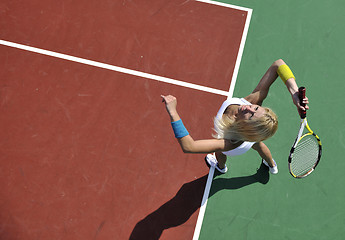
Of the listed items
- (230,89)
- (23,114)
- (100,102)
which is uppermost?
(230,89)

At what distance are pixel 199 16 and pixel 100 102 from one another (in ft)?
7.40

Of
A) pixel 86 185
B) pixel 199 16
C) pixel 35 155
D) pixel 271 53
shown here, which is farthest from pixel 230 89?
pixel 35 155

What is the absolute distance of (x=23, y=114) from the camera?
4.86 metres

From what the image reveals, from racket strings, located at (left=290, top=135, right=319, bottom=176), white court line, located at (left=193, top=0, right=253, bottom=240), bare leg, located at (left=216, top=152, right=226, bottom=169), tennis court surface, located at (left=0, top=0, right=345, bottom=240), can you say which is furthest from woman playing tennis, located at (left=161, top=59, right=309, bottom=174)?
tennis court surface, located at (left=0, top=0, right=345, bottom=240)

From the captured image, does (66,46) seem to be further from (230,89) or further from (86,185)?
(230,89)

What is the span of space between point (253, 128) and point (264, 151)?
50.7 inches

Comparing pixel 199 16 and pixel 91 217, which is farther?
pixel 199 16

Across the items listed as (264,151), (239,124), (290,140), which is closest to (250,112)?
(239,124)

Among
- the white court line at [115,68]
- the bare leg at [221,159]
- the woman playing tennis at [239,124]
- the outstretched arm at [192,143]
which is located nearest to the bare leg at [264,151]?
the bare leg at [221,159]

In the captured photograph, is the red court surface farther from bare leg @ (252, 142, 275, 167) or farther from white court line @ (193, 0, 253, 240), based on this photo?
bare leg @ (252, 142, 275, 167)

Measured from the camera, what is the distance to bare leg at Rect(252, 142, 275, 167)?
4008mm

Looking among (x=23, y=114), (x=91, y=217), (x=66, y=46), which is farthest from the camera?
(x=66, y=46)

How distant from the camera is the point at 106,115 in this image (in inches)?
192

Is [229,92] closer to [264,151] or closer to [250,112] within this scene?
[264,151]
